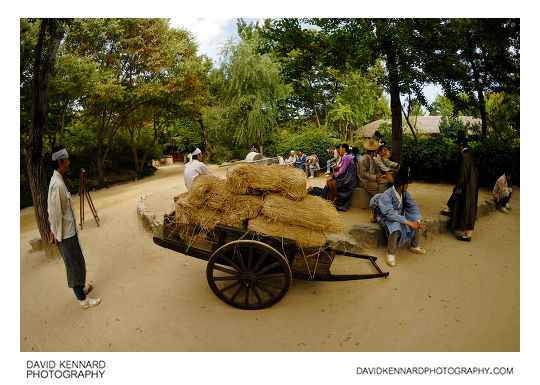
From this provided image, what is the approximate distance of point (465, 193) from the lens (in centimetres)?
468

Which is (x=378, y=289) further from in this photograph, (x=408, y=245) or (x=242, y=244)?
(x=242, y=244)

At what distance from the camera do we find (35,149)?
14.1ft

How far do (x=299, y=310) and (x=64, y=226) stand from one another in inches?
116

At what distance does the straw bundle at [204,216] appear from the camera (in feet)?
9.68

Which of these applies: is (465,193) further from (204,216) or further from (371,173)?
(204,216)

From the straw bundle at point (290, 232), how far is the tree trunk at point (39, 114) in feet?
12.8

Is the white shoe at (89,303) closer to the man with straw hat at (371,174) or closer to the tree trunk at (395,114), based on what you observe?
the man with straw hat at (371,174)

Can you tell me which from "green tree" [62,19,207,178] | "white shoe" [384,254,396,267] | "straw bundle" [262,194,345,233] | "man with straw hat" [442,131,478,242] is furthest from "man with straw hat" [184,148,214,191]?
"green tree" [62,19,207,178]

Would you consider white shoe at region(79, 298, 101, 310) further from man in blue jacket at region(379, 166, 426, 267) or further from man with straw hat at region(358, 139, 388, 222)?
man with straw hat at region(358, 139, 388, 222)

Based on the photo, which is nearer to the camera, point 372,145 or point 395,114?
point 372,145

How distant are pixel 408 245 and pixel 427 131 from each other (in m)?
13.5

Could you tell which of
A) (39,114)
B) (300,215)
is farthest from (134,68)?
(300,215)

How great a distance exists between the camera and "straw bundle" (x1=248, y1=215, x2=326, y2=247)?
2.83 metres

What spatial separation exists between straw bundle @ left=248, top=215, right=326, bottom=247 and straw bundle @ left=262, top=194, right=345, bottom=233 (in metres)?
0.05
